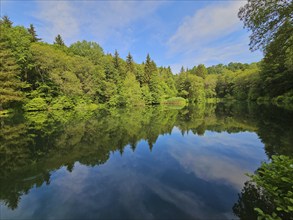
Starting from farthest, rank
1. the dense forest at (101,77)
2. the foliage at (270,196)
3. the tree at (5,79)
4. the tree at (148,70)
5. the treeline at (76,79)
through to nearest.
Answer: the tree at (148,70), the treeline at (76,79), the tree at (5,79), the dense forest at (101,77), the foliage at (270,196)

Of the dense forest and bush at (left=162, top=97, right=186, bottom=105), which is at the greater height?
the dense forest

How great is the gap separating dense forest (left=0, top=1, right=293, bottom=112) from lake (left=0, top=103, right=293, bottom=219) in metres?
5.68

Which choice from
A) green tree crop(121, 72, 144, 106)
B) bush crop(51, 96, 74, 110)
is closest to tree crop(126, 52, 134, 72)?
green tree crop(121, 72, 144, 106)

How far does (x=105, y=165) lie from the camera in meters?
7.30

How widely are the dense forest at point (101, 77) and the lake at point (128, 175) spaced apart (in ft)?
18.6

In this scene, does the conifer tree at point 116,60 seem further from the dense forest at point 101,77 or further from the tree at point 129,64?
the tree at point 129,64

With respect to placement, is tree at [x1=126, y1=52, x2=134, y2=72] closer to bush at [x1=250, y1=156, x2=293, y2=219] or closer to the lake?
the lake

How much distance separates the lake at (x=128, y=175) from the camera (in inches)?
169

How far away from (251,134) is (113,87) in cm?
3645

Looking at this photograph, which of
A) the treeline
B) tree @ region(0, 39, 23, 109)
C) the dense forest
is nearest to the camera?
the dense forest

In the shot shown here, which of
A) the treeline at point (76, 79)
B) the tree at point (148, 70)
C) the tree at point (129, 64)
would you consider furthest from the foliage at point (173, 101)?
the tree at point (129, 64)

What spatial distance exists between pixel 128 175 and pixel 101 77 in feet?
132

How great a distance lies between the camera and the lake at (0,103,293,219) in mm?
4293

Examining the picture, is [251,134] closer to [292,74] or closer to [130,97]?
[292,74]
